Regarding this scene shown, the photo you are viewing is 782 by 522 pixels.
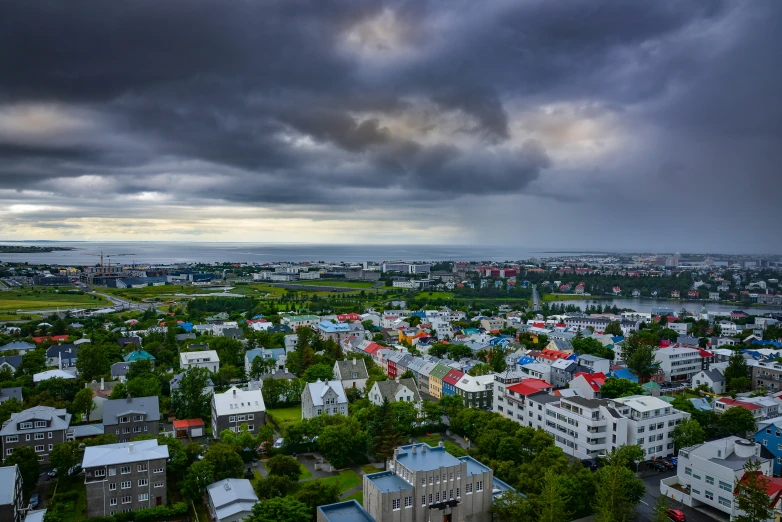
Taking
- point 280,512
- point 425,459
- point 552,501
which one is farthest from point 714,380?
point 280,512

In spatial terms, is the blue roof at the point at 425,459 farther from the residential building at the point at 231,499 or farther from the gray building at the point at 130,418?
the gray building at the point at 130,418

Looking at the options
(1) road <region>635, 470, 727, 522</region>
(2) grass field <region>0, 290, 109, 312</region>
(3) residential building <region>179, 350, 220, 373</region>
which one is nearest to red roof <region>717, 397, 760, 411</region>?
(1) road <region>635, 470, 727, 522</region>

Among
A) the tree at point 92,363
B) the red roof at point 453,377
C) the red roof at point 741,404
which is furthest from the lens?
the tree at point 92,363

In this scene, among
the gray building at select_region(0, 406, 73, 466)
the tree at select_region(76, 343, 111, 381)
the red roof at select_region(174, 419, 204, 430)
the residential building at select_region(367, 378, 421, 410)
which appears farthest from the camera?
the tree at select_region(76, 343, 111, 381)

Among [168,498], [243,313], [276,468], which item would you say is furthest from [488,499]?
[243,313]

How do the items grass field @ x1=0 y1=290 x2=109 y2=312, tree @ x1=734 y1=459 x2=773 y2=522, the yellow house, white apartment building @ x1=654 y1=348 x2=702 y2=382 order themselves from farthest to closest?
grass field @ x1=0 y1=290 x2=109 y2=312 → white apartment building @ x1=654 y1=348 x2=702 y2=382 → the yellow house → tree @ x1=734 y1=459 x2=773 y2=522

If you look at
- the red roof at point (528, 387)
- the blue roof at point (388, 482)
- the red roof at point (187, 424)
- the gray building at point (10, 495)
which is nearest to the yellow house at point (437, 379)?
the red roof at point (528, 387)

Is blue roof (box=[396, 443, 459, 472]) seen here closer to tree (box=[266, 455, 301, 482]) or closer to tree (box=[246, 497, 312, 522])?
tree (box=[246, 497, 312, 522])
